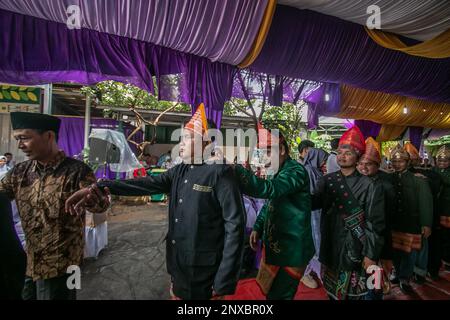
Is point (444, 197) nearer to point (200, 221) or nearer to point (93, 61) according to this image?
A: point (200, 221)

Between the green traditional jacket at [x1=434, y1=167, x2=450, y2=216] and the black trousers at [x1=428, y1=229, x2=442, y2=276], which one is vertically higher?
the green traditional jacket at [x1=434, y1=167, x2=450, y2=216]

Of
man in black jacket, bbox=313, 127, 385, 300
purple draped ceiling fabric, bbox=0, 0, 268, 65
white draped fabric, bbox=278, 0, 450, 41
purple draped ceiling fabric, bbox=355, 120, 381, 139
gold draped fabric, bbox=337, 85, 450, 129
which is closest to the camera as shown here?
man in black jacket, bbox=313, 127, 385, 300

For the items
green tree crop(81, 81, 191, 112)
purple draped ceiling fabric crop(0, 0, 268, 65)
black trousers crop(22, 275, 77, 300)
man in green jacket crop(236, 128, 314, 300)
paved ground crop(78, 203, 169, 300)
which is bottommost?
paved ground crop(78, 203, 169, 300)

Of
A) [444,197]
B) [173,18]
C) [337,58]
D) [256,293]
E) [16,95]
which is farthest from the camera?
[16,95]

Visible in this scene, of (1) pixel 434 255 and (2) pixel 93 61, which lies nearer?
(2) pixel 93 61

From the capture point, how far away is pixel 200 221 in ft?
4.88

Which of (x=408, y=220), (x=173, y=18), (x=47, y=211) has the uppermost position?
(x=173, y=18)

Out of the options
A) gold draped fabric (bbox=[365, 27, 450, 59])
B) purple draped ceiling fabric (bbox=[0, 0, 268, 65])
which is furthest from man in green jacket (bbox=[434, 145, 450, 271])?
purple draped ceiling fabric (bbox=[0, 0, 268, 65])

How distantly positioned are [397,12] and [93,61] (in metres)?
4.06

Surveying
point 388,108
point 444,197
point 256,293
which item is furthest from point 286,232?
point 388,108

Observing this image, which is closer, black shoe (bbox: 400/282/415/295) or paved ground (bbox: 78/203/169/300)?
paved ground (bbox: 78/203/169/300)

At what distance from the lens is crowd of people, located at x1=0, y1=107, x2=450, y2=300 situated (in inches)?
57.9

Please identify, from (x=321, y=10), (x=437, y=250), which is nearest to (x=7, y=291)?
(x=321, y=10)

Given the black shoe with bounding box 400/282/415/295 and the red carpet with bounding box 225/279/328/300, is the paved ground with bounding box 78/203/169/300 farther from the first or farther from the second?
the black shoe with bounding box 400/282/415/295
